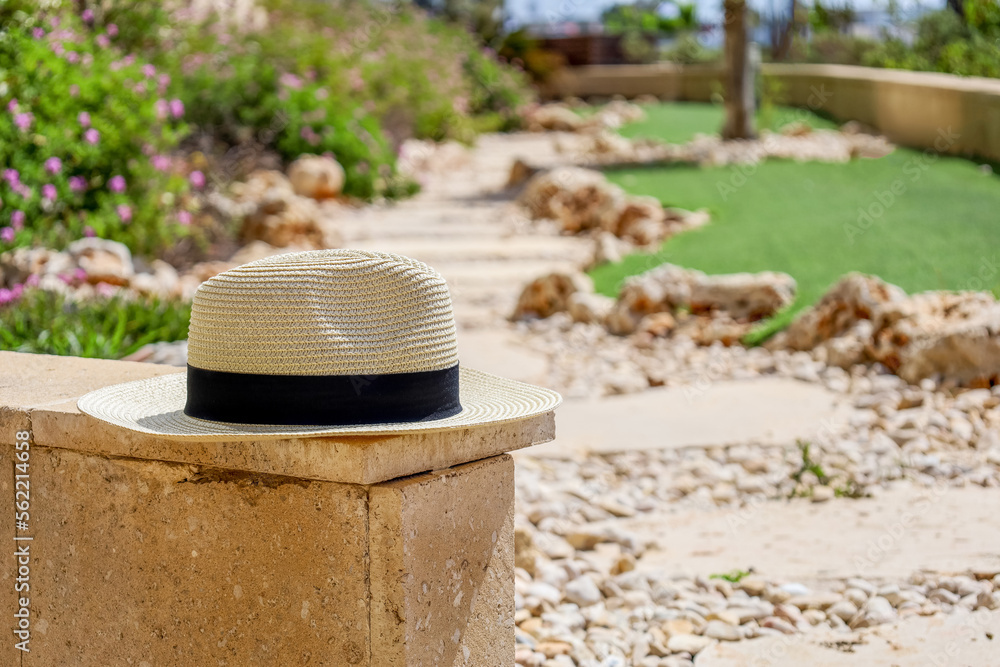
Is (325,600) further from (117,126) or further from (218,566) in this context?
(117,126)

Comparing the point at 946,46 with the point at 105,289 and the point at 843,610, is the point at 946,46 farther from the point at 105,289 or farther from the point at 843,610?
the point at 843,610

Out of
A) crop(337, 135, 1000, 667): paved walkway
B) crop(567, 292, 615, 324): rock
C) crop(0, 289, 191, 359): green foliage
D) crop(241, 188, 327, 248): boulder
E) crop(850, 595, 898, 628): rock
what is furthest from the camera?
crop(241, 188, 327, 248): boulder

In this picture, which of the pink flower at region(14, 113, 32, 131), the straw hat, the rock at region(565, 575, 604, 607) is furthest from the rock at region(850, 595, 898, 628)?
the pink flower at region(14, 113, 32, 131)

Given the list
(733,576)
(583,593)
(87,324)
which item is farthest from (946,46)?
(583,593)

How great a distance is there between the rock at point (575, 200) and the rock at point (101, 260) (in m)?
4.93

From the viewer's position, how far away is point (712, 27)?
28.4 meters

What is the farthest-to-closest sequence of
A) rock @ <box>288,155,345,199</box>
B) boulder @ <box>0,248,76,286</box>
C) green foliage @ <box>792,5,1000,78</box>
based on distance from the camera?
green foliage @ <box>792,5,1000,78</box> → rock @ <box>288,155,345,199</box> → boulder @ <box>0,248,76,286</box>

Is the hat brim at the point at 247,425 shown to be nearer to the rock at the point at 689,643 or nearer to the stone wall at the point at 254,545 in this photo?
the stone wall at the point at 254,545

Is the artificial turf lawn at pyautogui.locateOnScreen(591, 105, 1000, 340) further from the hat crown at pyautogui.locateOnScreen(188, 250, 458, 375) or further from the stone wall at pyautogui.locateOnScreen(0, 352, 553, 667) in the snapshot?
the hat crown at pyautogui.locateOnScreen(188, 250, 458, 375)

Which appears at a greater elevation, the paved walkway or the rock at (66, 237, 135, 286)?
the rock at (66, 237, 135, 286)

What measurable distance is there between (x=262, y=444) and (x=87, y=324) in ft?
10.9

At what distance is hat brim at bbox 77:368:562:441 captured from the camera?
1.84 metres

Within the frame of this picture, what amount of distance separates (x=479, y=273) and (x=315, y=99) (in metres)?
4.60

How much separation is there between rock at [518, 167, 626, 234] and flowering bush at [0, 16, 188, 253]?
13.7 ft
